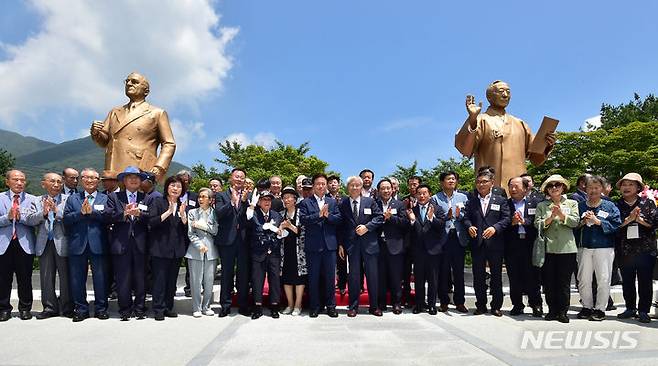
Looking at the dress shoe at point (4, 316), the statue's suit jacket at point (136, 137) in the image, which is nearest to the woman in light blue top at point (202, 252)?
the statue's suit jacket at point (136, 137)

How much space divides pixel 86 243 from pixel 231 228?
175 cm

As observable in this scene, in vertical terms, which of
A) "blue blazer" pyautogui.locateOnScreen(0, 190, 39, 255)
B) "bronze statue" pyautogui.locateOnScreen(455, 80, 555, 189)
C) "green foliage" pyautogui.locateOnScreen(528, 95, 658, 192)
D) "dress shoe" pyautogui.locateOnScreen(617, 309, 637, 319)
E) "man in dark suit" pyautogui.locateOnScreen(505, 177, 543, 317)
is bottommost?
"dress shoe" pyautogui.locateOnScreen(617, 309, 637, 319)

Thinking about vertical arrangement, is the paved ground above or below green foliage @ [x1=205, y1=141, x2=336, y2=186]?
below

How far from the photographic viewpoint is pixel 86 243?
5840 mm

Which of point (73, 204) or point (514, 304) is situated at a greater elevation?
point (73, 204)

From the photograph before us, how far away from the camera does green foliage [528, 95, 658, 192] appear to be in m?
24.9

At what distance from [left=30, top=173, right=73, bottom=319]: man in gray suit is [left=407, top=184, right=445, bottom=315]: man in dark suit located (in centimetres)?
441

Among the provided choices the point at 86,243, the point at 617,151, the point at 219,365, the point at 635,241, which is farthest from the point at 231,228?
the point at 617,151

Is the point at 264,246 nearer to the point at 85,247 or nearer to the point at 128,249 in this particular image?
the point at 128,249

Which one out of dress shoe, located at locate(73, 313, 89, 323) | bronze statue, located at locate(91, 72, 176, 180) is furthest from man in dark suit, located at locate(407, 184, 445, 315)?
dress shoe, located at locate(73, 313, 89, 323)

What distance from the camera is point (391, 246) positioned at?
20.4ft

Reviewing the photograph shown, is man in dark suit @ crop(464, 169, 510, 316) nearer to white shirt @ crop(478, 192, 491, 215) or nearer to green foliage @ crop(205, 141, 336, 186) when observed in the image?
white shirt @ crop(478, 192, 491, 215)

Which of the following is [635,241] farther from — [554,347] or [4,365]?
[4,365]

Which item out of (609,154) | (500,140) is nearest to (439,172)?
(609,154)
